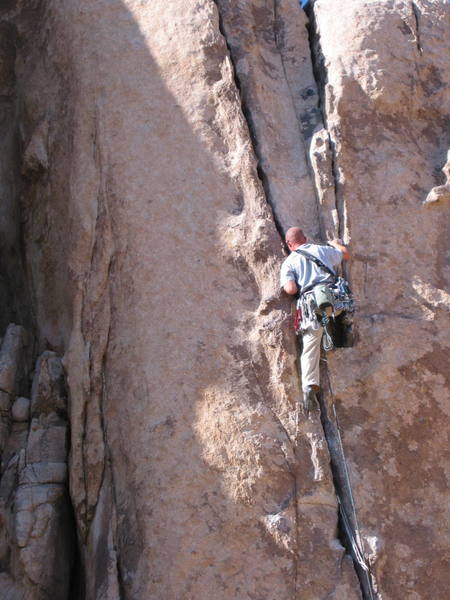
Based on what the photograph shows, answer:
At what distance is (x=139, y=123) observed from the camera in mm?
9695

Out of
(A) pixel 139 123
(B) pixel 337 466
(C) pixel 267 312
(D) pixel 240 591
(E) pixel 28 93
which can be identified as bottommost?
(D) pixel 240 591

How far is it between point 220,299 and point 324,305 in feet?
3.59

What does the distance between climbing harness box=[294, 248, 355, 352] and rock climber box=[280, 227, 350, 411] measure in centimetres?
5

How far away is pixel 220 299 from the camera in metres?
8.59

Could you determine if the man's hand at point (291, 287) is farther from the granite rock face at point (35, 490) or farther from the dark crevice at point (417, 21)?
the dark crevice at point (417, 21)

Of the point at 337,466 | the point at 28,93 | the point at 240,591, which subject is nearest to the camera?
the point at 240,591

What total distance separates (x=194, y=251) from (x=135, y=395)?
1511 millimetres

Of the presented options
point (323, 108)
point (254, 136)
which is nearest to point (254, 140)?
point (254, 136)

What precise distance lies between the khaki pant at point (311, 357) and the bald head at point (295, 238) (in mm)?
914

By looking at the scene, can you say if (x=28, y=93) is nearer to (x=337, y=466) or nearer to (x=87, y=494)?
(x=87, y=494)

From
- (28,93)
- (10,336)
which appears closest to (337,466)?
(10,336)

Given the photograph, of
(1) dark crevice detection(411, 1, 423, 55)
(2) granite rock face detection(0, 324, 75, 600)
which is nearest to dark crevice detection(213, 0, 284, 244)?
(1) dark crevice detection(411, 1, 423, 55)

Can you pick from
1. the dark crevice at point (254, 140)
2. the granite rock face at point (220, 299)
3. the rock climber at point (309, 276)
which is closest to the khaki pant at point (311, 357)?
the rock climber at point (309, 276)

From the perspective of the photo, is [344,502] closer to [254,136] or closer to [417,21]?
[254,136]
